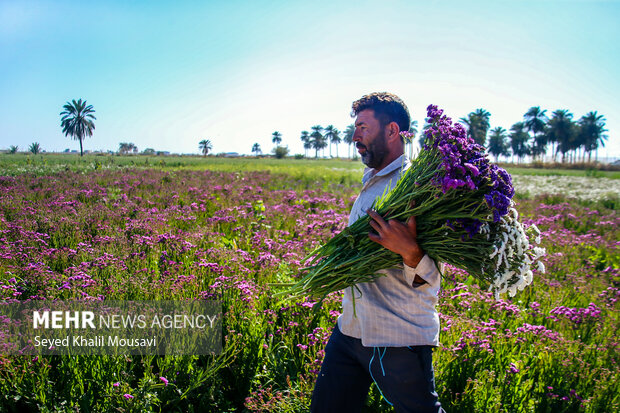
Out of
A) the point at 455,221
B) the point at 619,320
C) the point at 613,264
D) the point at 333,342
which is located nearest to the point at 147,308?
the point at 333,342

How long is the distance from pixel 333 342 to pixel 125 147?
313ft

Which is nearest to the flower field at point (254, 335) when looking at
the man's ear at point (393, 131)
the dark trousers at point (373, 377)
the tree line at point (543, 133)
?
the dark trousers at point (373, 377)

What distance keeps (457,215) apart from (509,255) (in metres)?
0.30

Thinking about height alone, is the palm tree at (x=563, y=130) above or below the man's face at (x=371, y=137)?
above

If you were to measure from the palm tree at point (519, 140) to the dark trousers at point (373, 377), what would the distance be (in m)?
129

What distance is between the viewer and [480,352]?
3303mm

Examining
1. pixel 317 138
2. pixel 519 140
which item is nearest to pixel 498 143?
pixel 519 140

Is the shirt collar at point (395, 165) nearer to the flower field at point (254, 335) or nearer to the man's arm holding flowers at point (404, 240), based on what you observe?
the man's arm holding flowers at point (404, 240)

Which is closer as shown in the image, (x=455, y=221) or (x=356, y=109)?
(x=455, y=221)

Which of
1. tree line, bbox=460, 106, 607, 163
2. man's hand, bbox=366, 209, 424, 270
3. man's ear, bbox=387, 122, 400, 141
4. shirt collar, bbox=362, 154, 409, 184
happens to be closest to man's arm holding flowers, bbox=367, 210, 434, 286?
man's hand, bbox=366, 209, 424, 270

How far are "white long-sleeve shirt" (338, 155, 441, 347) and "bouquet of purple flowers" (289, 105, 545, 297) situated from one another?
0.10m

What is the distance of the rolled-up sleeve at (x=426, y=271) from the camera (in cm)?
175

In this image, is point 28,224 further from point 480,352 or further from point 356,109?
point 480,352

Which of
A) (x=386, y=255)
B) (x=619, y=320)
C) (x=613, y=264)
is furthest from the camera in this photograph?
(x=613, y=264)
